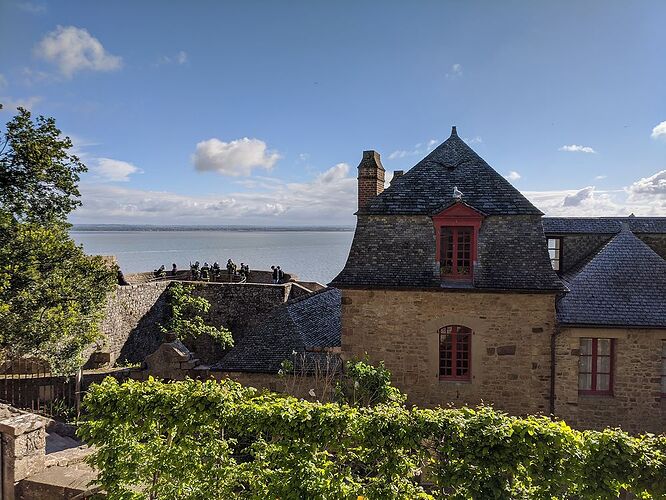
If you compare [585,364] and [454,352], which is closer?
[585,364]

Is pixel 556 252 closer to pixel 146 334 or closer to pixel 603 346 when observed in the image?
pixel 603 346

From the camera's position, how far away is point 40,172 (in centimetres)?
1282

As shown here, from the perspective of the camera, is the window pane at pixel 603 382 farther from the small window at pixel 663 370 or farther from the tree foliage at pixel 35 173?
the tree foliage at pixel 35 173

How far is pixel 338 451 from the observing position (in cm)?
761

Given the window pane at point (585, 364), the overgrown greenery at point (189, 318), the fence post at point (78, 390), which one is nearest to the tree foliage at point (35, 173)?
the fence post at point (78, 390)

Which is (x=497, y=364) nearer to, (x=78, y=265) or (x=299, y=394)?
(x=299, y=394)

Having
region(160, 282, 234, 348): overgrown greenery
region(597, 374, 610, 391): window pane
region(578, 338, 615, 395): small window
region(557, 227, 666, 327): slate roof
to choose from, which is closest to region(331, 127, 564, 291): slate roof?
region(557, 227, 666, 327): slate roof

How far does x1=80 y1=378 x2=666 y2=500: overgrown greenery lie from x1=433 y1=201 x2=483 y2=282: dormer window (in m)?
5.54

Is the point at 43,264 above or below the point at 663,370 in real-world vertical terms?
above

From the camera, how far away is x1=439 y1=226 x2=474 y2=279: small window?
12.6m

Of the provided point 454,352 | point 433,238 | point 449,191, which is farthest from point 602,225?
point 454,352

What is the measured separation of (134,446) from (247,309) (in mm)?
17446

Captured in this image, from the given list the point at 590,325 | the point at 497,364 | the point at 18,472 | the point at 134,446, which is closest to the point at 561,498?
the point at 497,364

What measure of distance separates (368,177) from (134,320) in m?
16.1
